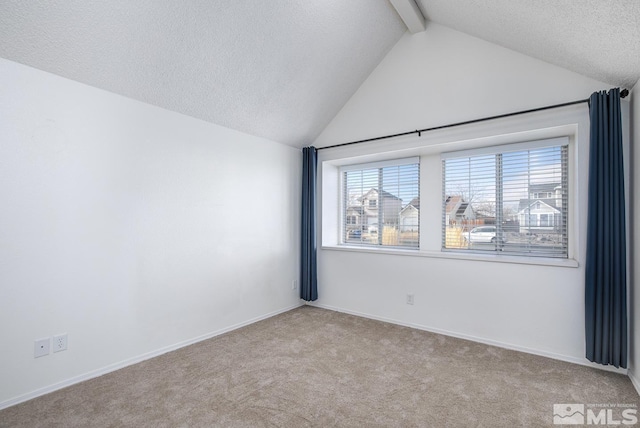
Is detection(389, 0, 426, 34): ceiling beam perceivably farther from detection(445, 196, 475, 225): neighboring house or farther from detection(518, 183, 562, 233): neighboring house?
detection(518, 183, 562, 233): neighboring house

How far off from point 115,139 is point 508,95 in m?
3.47

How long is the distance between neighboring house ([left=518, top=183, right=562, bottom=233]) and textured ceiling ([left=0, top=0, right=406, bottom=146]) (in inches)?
88.3

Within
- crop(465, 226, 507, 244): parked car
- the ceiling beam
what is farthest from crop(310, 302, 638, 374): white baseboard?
the ceiling beam

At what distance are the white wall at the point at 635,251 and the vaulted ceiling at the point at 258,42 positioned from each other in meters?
0.28

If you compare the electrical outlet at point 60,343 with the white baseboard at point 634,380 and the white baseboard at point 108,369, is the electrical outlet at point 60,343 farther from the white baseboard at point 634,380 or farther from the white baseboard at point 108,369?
the white baseboard at point 634,380

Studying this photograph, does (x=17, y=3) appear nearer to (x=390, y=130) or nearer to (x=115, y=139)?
(x=115, y=139)

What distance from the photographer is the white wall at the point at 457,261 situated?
2703 millimetres

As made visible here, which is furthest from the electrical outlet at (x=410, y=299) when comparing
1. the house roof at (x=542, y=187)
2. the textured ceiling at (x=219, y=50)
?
the textured ceiling at (x=219, y=50)

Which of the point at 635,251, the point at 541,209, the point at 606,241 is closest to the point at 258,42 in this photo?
the point at 541,209

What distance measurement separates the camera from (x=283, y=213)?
13.6 feet

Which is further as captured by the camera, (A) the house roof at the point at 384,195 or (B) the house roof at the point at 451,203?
(A) the house roof at the point at 384,195

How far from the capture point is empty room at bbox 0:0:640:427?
2064 millimetres

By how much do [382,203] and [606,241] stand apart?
2.33m

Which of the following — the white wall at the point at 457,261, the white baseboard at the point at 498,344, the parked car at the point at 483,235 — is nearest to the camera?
the white baseboard at the point at 498,344
